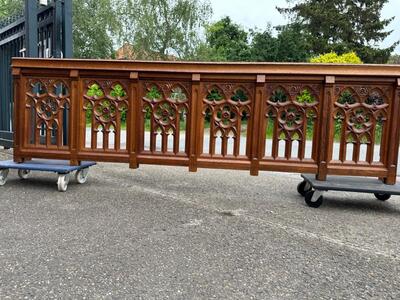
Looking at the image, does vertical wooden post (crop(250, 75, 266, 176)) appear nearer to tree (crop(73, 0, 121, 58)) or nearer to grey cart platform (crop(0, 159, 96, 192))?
grey cart platform (crop(0, 159, 96, 192))

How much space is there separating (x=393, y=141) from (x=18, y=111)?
169 inches

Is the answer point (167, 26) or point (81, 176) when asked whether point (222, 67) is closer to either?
point (81, 176)

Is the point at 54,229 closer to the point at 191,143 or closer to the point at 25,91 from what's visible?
the point at 191,143

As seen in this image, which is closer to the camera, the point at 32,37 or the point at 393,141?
the point at 393,141

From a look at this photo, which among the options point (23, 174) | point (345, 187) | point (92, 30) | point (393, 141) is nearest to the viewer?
point (345, 187)

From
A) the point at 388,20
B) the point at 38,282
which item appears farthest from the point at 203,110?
the point at 388,20

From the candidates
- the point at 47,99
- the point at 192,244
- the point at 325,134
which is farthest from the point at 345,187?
the point at 47,99

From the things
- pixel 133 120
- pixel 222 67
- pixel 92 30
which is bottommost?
pixel 133 120

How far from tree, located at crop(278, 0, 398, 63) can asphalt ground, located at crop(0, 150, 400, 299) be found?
93.0ft

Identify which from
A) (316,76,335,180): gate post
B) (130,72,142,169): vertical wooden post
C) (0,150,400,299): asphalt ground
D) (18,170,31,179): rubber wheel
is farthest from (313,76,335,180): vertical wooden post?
(18,170,31,179): rubber wheel

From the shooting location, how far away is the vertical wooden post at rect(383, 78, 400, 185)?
13.3 feet

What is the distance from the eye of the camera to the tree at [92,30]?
91.4 feet

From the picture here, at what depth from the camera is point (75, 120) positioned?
184 inches

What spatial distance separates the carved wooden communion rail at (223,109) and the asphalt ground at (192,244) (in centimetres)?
46
